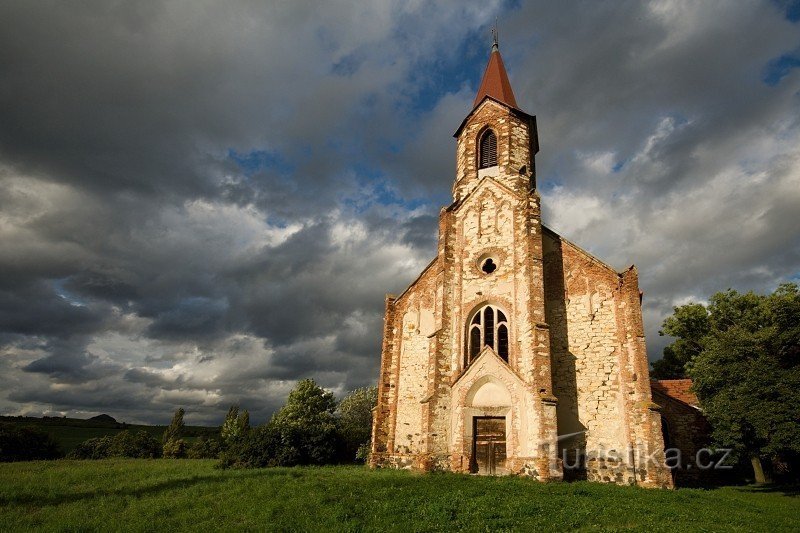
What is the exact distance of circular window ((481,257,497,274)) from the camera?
2317 centimetres

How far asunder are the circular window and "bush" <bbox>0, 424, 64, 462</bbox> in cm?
3423

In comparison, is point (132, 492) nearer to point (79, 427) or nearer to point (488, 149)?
point (488, 149)

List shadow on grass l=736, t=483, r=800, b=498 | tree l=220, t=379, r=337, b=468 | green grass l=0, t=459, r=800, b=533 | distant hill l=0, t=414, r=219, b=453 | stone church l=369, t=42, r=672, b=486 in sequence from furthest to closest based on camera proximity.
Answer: distant hill l=0, t=414, r=219, b=453
tree l=220, t=379, r=337, b=468
shadow on grass l=736, t=483, r=800, b=498
stone church l=369, t=42, r=672, b=486
green grass l=0, t=459, r=800, b=533

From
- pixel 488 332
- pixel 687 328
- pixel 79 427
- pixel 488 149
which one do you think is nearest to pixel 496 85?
pixel 488 149

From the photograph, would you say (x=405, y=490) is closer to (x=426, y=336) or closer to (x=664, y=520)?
(x=664, y=520)

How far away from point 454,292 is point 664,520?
13.0 meters

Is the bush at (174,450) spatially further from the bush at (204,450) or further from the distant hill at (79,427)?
the distant hill at (79,427)

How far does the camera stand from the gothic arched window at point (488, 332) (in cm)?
2156

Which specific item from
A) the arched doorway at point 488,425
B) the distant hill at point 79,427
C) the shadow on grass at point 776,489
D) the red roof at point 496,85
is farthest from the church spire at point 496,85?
the distant hill at point 79,427

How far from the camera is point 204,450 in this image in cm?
3856

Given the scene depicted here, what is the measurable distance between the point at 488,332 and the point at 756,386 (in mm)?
10991

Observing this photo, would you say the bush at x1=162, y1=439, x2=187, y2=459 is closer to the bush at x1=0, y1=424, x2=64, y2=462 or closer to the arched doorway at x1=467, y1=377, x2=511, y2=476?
the bush at x1=0, y1=424, x2=64, y2=462

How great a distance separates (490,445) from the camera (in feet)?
64.1

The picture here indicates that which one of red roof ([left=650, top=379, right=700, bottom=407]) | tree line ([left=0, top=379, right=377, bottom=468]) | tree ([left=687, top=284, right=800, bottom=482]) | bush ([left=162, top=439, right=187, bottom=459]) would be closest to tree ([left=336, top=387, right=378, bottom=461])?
tree line ([left=0, top=379, right=377, bottom=468])
